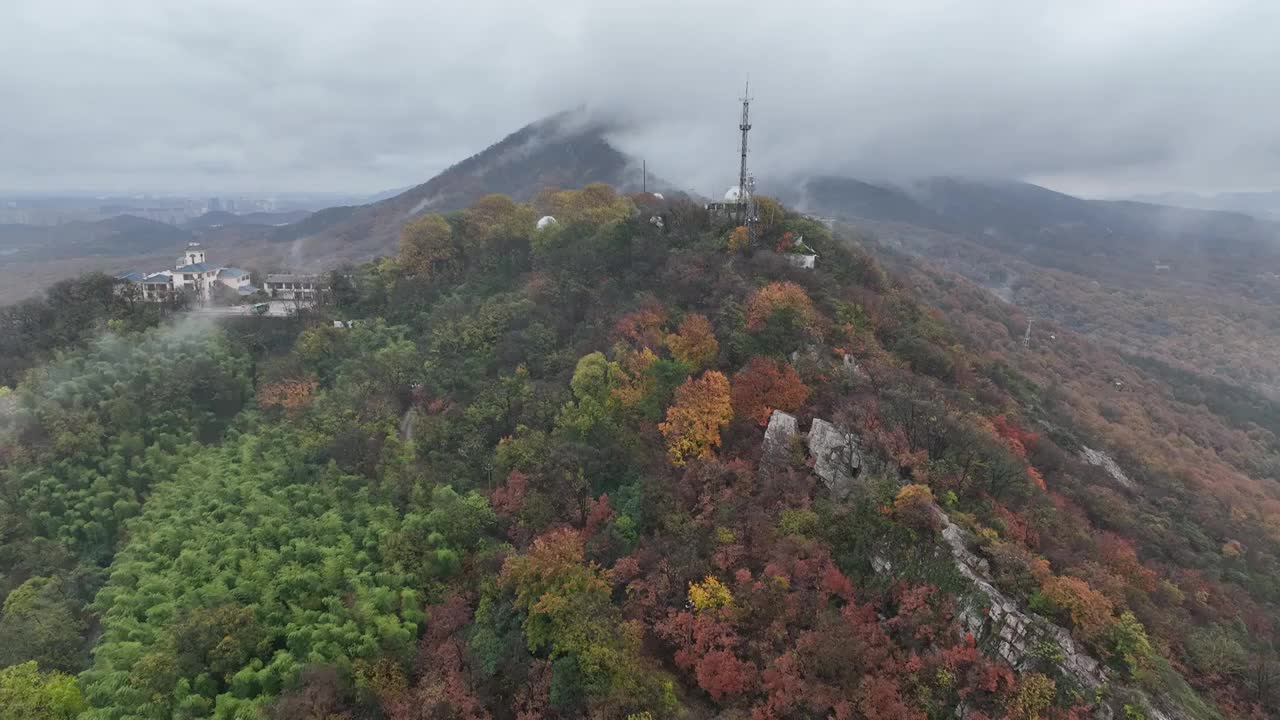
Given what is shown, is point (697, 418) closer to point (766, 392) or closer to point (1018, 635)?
point (766, 392)

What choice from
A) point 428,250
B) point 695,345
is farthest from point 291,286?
point 695,345

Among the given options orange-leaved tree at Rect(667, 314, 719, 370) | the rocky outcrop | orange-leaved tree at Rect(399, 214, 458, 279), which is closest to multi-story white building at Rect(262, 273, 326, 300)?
orange-leaved tree at Rect(399, 214, 458, 279)

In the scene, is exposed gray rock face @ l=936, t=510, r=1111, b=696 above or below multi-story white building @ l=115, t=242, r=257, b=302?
below

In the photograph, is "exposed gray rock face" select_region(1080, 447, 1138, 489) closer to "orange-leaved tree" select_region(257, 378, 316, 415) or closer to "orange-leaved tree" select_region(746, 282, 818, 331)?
"orange-leaved tree" select_region(746, 282, 818, 331)

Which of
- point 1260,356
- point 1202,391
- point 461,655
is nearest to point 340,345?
point 461,655

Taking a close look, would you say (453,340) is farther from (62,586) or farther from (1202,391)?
(1202,391)

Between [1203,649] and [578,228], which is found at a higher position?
[578,228]
